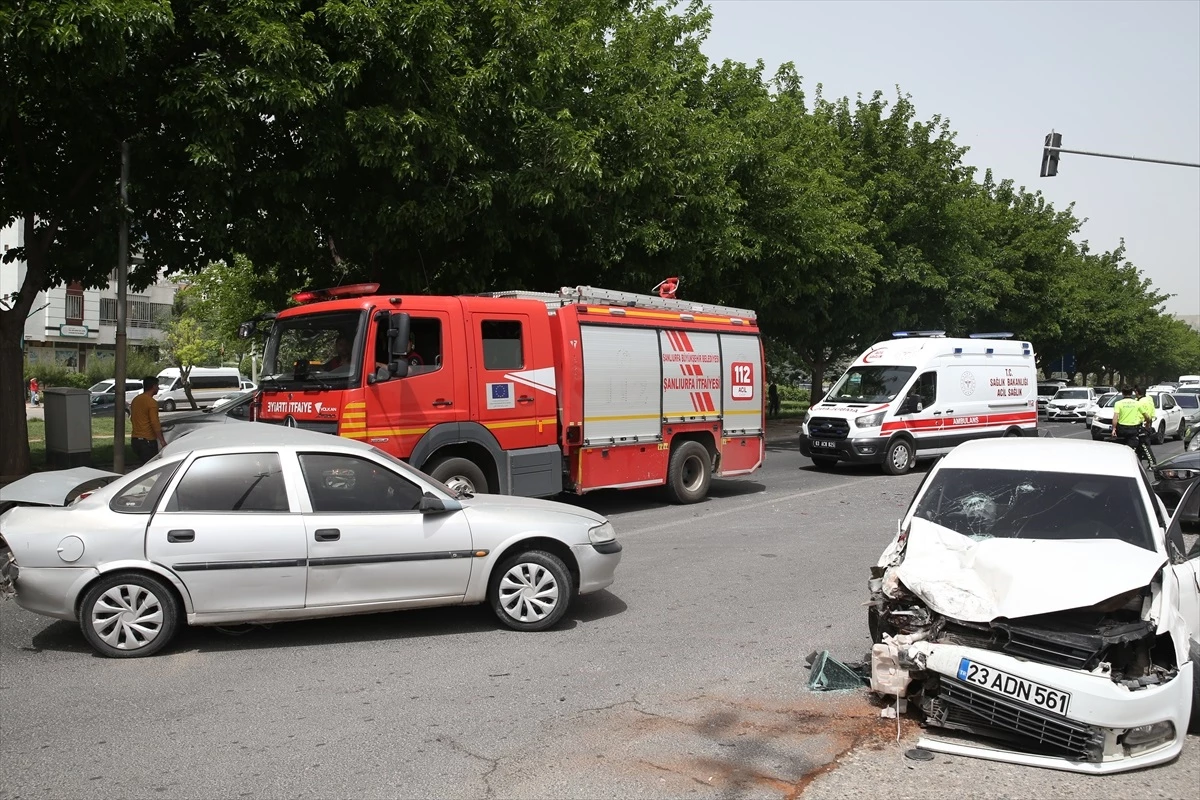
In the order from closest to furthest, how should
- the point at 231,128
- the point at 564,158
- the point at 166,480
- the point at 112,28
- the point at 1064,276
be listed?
1. the point at 166,480
2. the point at 112,28
3. the point at 231,128
4. the point at 564,158
5. the point at 1064,276

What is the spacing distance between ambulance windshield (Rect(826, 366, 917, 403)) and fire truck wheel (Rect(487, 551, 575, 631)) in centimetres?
1257

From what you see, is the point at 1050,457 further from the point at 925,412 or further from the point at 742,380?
the point at 925,412

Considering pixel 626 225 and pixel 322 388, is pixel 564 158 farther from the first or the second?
pixel 322 388

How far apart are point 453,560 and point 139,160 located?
9.47m

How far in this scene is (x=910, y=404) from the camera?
59.6 feet

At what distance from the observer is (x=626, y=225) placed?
1786cm

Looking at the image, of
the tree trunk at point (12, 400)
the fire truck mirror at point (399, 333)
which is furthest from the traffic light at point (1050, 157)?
the tree trunk at point (12, 400)

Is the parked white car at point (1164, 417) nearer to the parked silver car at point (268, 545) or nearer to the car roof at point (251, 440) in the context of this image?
the parked silver car at point (268, 545)

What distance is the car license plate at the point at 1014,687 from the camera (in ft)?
14.8

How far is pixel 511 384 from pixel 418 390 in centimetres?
126

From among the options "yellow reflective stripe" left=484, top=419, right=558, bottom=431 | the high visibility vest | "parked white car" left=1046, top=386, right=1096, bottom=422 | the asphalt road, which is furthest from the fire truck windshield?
"parked white car" left=1046, top=386, right=1096, bottom=422

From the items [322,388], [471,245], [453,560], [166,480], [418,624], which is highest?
[471,245]

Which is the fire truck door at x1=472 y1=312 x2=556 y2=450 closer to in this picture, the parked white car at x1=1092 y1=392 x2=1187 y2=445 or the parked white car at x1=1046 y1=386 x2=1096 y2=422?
the parked white car at x1=1092 y1=392 x2=1187 y2=445

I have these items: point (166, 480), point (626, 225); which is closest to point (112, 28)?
point (166, 480)
